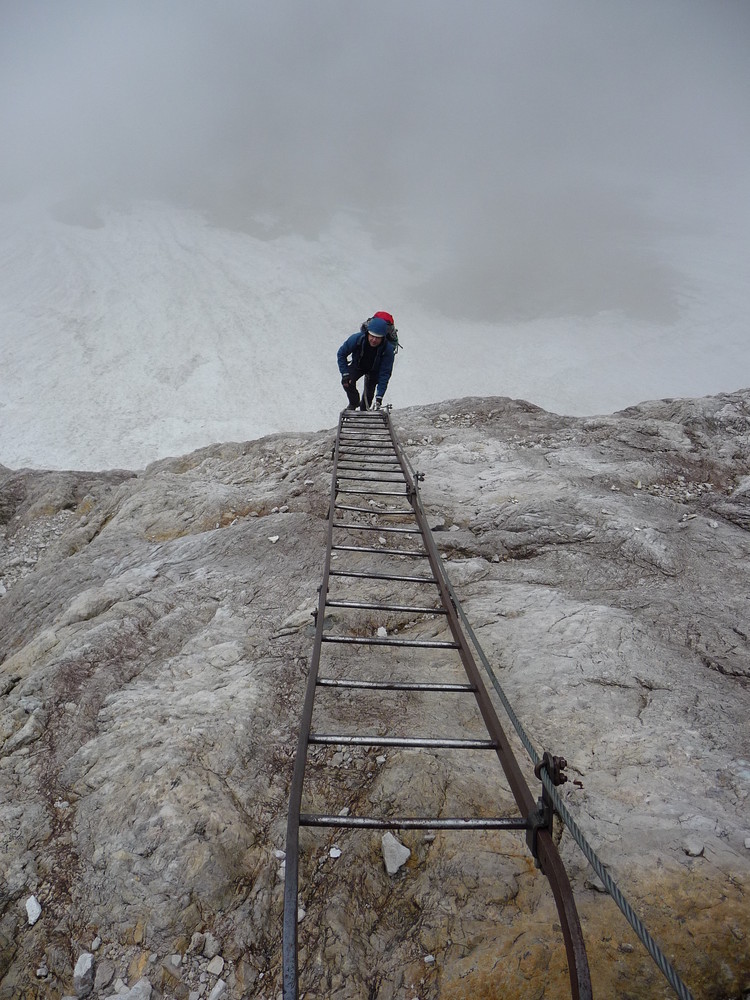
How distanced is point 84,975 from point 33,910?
1.37 feet

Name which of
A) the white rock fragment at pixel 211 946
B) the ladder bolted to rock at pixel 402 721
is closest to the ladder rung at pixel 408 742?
the ladder bolted to rock at pixel 402 721

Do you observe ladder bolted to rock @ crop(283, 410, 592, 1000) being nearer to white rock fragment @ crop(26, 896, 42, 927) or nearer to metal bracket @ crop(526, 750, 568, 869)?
metal bracket @ crop(526, 750, 568, 869)

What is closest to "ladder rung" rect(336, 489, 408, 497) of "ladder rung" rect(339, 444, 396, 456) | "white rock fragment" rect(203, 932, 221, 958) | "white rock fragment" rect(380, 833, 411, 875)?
"ladder rung" rect(339, 444, 396, 456)

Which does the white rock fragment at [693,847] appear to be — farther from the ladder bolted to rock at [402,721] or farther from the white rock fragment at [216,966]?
the white rock fragment at [216,966]

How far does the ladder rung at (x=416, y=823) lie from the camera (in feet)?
6.55

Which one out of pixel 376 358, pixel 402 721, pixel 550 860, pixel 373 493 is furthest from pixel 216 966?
pixel 376 358

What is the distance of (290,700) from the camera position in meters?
3.47

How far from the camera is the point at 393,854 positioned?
241 cm

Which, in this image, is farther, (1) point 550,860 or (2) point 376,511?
(2) point 376,511

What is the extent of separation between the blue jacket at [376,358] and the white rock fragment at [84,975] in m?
7.31

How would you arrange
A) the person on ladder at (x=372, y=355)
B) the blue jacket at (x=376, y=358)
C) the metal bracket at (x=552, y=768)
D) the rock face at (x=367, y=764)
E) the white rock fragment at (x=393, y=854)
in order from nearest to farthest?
the metal bracket at (x=552, y=768) → the rock face at (x=367, y=764) → the white rock fragment at (x=393, y=854) → the person on ladder at (x=372, y=355) → the blue jacket at (x=376, y=358)

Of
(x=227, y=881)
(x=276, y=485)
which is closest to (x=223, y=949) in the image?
(x=227, y=881)

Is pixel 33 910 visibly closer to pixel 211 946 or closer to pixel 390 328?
pixel 211 946

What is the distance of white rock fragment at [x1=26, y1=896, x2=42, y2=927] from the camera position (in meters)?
2.28
